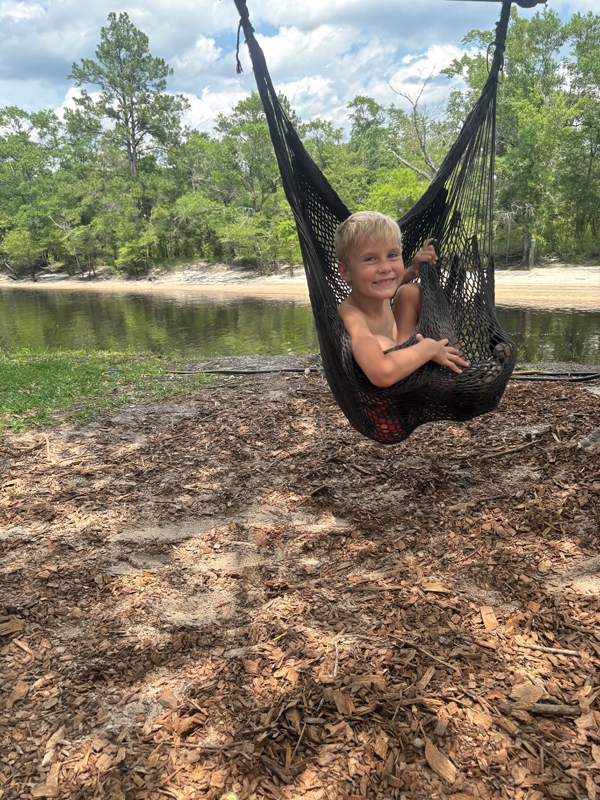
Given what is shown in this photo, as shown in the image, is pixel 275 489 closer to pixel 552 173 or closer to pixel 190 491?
pixel 190 491

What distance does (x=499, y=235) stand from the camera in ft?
67.6

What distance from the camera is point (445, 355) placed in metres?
1.86

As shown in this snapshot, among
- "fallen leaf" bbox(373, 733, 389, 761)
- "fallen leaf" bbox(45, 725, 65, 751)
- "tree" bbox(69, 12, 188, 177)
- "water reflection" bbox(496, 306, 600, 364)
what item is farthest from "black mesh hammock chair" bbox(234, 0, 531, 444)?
"tree" bbox(69, 12, 188, 177)

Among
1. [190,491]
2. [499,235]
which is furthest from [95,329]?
[499,235]

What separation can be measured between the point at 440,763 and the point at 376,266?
1451mm

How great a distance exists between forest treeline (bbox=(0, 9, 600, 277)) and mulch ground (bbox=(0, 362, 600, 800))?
15171 millimetres

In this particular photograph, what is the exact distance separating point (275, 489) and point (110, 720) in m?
1.42

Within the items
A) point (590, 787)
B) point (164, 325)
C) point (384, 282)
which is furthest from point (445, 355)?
point (164, 325)

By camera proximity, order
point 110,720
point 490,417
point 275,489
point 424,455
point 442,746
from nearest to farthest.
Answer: point 442,746, point 110,720, point 275,489, point 424,455, point 490,417

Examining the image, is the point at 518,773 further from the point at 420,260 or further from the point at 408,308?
the point at 420,260

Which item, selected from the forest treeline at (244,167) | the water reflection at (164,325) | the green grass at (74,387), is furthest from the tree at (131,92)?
the green grass at (74,387)

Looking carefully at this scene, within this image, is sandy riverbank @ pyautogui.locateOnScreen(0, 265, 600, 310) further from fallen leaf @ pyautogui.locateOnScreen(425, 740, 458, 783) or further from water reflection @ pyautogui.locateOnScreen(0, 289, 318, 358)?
fallen leaf @ pyautogui.locateOnScreen(425, 740, 458, 783)

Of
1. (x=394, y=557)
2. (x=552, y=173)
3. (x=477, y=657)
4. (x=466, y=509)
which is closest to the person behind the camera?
(x=477, y=657)

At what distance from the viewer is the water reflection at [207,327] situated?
943 cm
